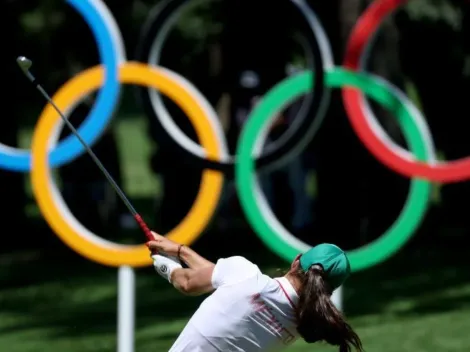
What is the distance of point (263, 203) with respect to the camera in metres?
10.4

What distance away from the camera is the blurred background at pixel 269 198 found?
470 inches

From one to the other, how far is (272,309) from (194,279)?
0.54m

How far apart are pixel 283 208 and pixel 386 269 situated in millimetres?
2647

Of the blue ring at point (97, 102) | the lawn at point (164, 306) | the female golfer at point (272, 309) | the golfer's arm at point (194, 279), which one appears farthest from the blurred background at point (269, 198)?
the female golfer at point (272, 309)

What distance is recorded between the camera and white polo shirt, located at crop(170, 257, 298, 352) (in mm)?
6363

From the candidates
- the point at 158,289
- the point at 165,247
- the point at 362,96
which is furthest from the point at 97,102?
the point at 158,289

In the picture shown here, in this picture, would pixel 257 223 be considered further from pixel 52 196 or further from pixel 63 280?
pixel 63 280

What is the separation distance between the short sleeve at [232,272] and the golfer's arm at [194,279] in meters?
0.08

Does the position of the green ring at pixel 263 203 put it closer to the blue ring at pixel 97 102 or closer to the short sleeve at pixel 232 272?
the blue ring at pixel 97 102

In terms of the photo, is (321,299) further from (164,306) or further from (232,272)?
(164,306)

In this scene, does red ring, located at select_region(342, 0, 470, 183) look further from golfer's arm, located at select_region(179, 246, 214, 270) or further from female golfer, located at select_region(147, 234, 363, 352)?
female golfer, located at select_region(147, 234, 363, 352)

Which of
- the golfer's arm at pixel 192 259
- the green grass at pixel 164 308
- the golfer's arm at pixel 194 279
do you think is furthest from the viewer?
the green grass at pixel 164 308

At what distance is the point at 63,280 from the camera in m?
14.6

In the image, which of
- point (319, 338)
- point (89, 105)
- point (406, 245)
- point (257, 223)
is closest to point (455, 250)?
point (406, 245)
